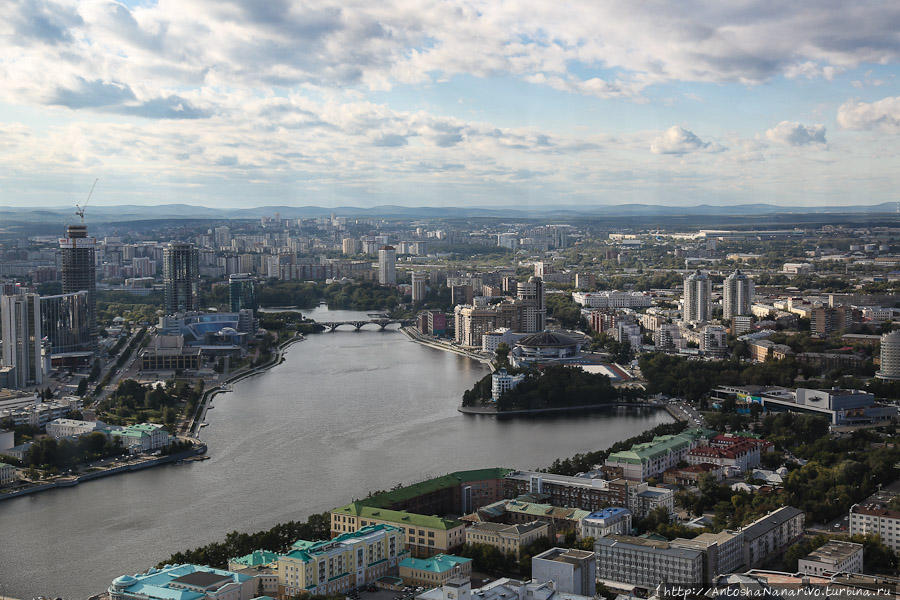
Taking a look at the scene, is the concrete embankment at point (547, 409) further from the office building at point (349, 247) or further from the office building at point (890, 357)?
the office building at point (349, 247)

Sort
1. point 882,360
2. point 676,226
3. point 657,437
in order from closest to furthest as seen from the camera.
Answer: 1. point 657,437
2. point 882,360
3. point 676,226

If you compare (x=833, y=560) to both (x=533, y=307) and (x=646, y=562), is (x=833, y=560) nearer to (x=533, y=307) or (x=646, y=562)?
(x=646, y=562)

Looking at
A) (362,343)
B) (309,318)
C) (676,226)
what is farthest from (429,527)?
(676,226)

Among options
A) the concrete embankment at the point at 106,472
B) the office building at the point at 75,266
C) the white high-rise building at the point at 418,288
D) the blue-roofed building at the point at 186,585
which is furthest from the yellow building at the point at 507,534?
the white high-rise building at the point at 418,288

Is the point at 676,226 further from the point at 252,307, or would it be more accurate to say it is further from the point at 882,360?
the point at 882,360

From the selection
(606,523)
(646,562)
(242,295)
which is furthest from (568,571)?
(242,295)

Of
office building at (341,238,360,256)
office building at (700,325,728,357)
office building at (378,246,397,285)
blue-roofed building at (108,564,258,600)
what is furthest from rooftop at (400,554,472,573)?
office building at (341,238,360,256)
